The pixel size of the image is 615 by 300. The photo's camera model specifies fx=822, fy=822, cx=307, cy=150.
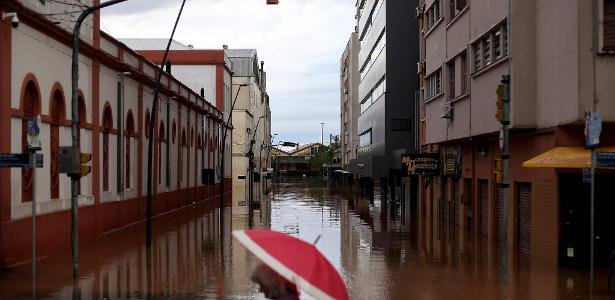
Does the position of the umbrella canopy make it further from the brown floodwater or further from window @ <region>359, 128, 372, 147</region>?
window @ <region>359, 128, 372, 147</region>

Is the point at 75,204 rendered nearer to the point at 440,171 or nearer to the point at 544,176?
the point at 544,176

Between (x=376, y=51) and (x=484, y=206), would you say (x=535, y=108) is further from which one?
(x=376, y=51)

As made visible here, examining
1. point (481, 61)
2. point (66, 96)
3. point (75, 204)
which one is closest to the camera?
point (75, 204)

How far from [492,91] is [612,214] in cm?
622

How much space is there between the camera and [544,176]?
2069cm

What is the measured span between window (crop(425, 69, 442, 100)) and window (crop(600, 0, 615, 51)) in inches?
666

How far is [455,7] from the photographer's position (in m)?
31.0

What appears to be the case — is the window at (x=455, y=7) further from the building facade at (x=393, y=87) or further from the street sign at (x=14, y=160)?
the street sign at (x=14, y=160)

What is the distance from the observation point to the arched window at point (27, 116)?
20.5 metres

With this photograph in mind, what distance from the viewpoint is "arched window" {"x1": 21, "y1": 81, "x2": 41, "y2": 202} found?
20.5m

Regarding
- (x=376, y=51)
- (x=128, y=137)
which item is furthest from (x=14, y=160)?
(x=376, y=51)

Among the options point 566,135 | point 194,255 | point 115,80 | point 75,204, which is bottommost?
point 194,255

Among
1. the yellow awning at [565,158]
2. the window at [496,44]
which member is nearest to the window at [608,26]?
the yellow awning at [565,158]

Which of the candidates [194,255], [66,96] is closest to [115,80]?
[66,96]
